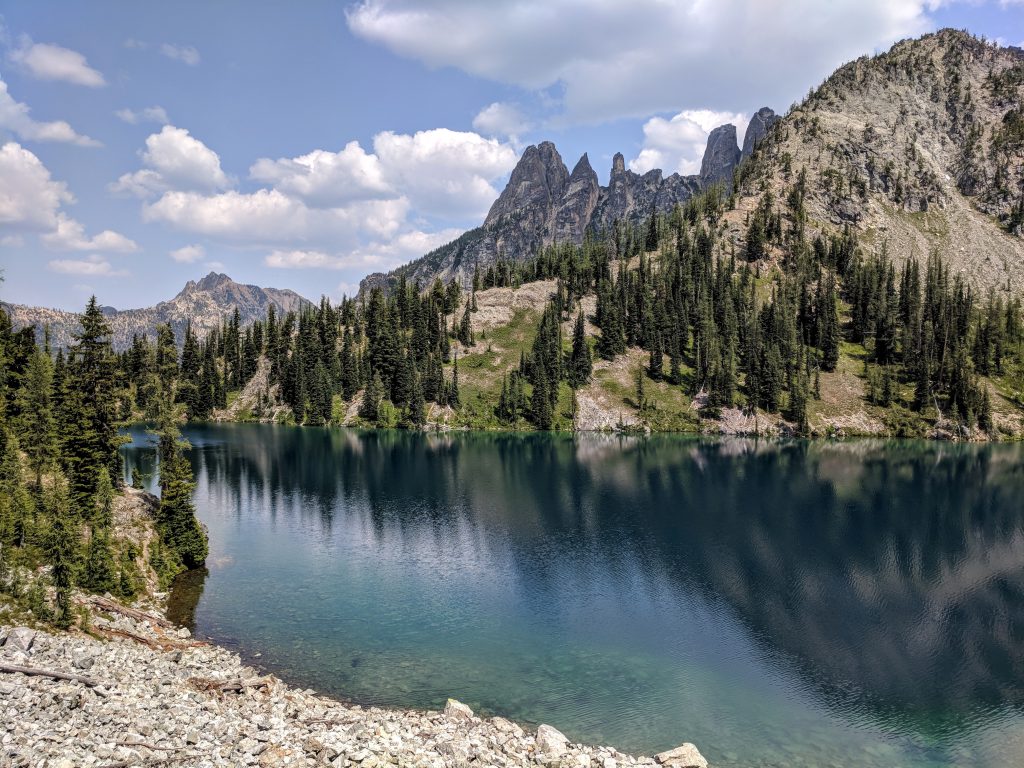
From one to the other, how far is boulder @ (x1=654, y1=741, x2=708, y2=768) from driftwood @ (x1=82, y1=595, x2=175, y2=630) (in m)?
34.5

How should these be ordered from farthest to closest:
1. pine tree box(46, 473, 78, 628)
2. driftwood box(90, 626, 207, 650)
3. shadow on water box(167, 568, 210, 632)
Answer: shadow on water box(167, 568, 210, 632)
driftwood box(90, 626, 207, 650)
pine tree box(46, 473, 78, 628)

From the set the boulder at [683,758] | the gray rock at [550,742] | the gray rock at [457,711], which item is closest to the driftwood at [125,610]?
the gray rock at [457,711]

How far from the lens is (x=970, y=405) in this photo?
599 feet

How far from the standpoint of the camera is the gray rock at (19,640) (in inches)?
1135

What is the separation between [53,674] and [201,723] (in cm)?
720

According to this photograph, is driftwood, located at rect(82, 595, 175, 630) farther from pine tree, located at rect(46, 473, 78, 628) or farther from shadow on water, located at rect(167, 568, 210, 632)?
pine tree, located at rect(46, 473, 78, 628)

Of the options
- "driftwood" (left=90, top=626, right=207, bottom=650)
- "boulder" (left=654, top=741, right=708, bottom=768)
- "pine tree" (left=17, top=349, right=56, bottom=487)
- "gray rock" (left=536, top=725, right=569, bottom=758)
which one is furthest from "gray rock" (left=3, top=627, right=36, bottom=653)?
"pine tree" (left=17, top=349, right=56, bottom=487)

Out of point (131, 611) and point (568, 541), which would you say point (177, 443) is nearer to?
point (131, 611)

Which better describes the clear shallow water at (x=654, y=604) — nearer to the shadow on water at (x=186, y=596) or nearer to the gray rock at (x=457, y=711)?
the shadow on water at (x=186, y=596)

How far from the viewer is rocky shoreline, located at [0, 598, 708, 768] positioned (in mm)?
22141

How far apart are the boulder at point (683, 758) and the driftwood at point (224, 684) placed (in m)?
21.2

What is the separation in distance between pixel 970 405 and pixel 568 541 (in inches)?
6772

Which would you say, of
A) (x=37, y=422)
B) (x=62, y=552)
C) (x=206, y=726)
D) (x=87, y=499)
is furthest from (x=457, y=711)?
(x=37, y=422)

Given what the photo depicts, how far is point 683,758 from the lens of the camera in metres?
29.2
